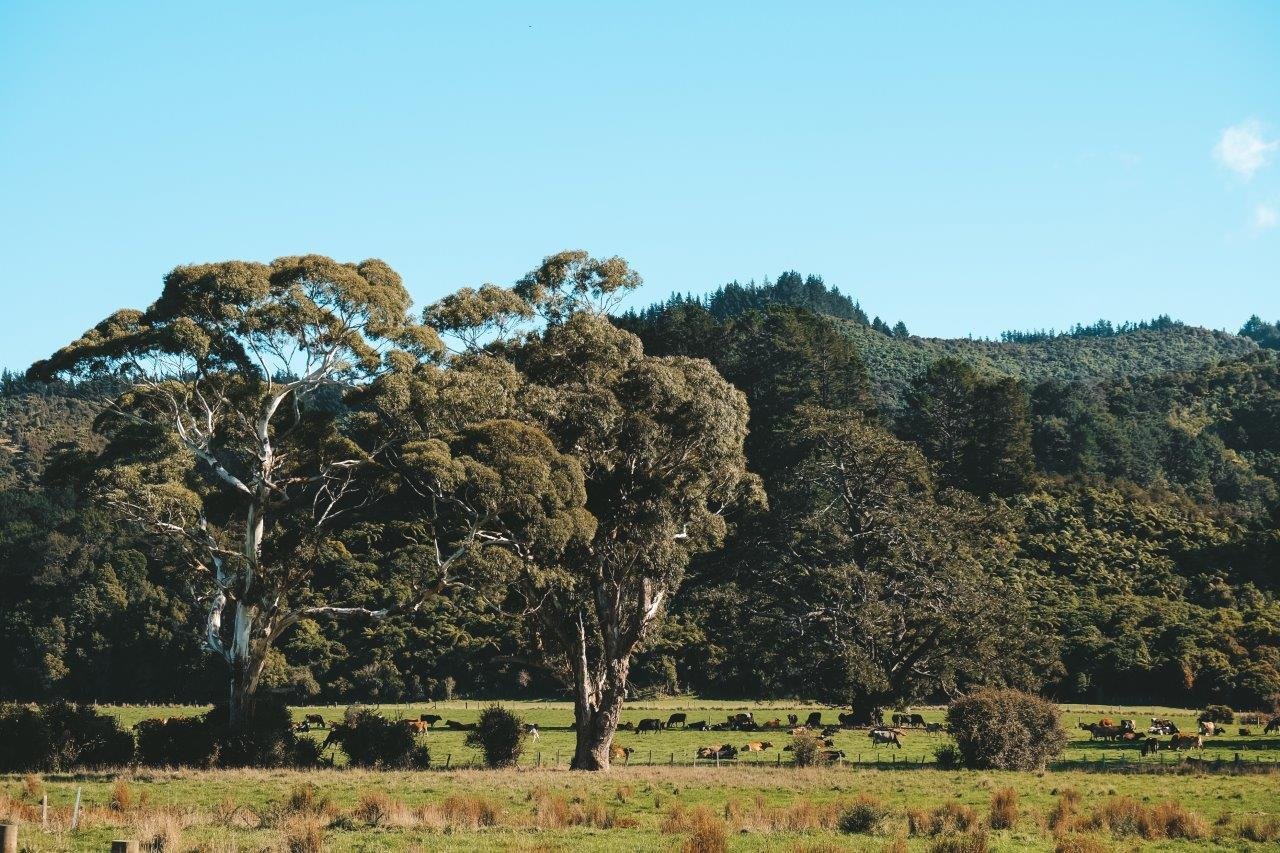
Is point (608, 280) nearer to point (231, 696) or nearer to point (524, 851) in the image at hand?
point (231, 696)

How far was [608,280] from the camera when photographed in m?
44.8

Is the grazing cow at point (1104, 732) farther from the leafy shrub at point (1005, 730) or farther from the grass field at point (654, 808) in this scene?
the grass field at point (654, 808)

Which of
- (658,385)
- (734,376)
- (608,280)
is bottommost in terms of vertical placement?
(658,385)

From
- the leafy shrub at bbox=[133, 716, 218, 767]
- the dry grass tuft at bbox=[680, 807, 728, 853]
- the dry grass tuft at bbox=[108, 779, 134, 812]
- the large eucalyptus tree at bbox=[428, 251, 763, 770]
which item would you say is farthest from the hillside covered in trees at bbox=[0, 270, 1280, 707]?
the dry grass tuft at bbox=[680, 807, 728, 853]

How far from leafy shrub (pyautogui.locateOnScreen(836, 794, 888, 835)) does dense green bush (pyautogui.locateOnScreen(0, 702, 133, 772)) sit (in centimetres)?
2134

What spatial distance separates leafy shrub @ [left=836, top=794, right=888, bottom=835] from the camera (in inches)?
902

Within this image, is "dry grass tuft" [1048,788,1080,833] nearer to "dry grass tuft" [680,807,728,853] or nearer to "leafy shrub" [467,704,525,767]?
"dry grass tuft" [680,807,728,853]

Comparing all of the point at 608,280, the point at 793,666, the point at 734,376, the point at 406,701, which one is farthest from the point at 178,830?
the point at 734,376

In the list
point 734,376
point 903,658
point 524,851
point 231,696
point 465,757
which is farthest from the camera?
point 734,376

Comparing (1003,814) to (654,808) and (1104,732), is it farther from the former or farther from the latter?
(1104,732)

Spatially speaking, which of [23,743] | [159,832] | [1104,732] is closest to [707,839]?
[159,832]

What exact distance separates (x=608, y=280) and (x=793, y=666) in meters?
24.1

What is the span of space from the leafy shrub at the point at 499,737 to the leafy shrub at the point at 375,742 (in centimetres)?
216

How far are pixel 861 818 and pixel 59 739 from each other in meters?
22.5
